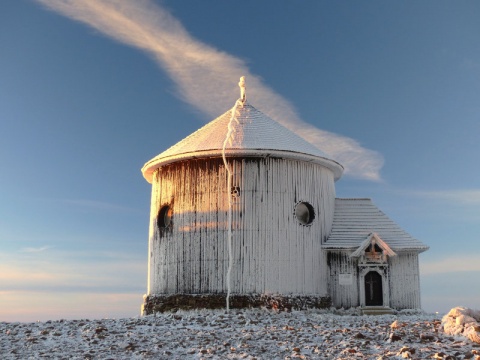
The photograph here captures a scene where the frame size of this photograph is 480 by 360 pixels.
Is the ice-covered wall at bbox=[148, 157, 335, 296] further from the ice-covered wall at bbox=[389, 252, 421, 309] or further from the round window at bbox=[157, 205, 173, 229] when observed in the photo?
the ice-covered wall at bbox=[389, 252, 421, 309]

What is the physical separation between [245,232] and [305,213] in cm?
314

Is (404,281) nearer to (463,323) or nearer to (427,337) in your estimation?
(463,323)

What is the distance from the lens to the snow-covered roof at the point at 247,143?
82.5 ft

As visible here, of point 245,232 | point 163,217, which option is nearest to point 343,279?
point 245,232

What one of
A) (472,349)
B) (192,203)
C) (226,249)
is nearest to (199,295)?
(226,249)

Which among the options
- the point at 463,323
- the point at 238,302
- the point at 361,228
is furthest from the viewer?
the point at 361,228

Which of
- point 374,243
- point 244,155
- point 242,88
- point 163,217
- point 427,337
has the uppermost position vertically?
point 242,88

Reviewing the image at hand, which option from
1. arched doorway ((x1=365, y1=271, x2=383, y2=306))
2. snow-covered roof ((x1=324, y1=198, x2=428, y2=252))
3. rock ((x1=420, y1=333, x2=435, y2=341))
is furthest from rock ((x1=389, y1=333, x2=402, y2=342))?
arched doorway ((x1=365, y1=271, x2=383, y2=306))

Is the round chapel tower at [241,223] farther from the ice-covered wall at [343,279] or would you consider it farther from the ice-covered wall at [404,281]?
the ice-covered wall at [404,281]

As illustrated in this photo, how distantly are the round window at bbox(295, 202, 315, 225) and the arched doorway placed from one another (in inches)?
139

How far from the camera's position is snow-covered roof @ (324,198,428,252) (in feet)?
87.7

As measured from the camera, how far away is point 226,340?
1762cm

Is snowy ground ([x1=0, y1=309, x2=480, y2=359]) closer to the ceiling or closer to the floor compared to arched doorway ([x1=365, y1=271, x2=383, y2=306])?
closer to the floor

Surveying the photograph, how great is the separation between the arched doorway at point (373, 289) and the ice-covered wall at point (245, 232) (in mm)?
1880
